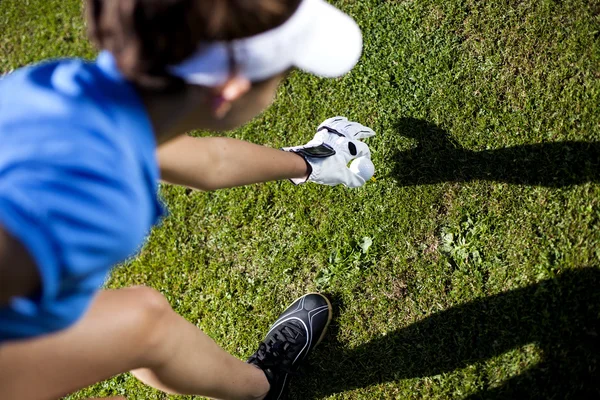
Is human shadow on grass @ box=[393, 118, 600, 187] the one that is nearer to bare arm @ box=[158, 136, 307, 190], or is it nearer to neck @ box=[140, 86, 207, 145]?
bare arm @ box=[158, 136, 307, 190]

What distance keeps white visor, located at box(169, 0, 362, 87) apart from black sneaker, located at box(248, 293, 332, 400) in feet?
5.33

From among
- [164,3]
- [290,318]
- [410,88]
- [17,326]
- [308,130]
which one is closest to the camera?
[164,3]

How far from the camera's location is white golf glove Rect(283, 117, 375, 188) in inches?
Result: 114

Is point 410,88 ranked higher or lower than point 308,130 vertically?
higher

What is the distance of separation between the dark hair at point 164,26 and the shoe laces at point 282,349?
189 cm

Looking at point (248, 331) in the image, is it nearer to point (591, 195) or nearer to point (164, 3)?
point (591, 195)

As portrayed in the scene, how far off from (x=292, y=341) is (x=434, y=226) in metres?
0.94

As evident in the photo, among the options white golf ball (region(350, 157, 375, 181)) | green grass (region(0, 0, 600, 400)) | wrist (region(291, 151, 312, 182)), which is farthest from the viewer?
white golf ball (region(350, 157, 375, 181))

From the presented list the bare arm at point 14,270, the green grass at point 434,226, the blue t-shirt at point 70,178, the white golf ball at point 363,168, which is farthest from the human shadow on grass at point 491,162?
the bare arm at point 14,270

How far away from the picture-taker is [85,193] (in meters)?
1.19

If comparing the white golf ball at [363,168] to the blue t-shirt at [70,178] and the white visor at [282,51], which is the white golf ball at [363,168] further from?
the blue t-shirt at [70,178]

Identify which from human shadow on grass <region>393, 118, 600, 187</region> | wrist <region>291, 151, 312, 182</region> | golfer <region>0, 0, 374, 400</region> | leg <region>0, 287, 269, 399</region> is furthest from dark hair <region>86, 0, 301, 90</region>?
human shadow on grass <region>393, 118, 600, 187</region>

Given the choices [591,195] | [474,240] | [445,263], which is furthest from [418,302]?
[591,195]

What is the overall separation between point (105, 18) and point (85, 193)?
1.28 feet
